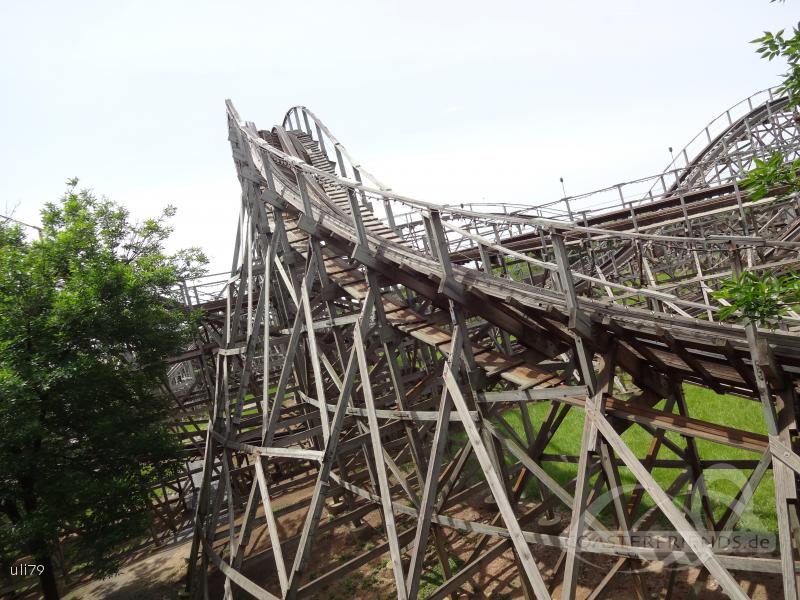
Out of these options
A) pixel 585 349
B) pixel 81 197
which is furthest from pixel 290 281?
pixel 81 197

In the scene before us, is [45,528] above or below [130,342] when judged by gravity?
below

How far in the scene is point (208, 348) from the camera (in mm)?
11781

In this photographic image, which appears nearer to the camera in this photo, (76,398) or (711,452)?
(76,398)

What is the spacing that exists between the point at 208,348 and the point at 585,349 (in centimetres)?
935

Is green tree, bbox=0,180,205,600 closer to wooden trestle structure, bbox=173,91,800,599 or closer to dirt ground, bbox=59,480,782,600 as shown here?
wooden trestle structure, bbox=173,91,800,599

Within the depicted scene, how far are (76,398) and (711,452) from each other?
10.9m

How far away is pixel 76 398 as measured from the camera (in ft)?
26.3

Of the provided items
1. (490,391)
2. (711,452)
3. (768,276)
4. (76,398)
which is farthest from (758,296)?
(76,398)

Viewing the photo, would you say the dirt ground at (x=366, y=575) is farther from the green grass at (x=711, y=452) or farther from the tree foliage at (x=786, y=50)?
the tree foliage at (x=786, y=50)

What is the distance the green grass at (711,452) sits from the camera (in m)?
7.31

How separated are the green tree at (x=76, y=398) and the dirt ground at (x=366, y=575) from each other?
1913 mm

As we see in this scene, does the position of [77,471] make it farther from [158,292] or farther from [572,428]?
[572,428]

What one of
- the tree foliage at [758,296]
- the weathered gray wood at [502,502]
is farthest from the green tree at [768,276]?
the weathered gray wood at [502,502]

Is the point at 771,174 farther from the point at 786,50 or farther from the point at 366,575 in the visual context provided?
the point at 366,575
